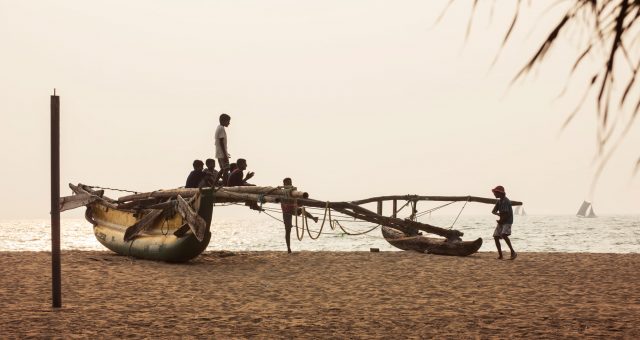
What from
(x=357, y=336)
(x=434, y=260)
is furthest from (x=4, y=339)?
(x=434, y=260)

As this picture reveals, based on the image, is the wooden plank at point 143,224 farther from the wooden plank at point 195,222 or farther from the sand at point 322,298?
the wooden plank at point 195,222

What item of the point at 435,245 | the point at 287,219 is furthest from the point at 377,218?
the point at 287,219

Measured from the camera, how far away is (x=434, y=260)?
1797cm

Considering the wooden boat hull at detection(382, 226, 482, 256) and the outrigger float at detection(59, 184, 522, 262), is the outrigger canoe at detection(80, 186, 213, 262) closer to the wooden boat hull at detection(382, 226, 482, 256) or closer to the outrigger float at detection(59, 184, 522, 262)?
the outrigger float at detection(59, 184, 522, 262)

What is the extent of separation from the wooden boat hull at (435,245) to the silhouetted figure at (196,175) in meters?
6.73

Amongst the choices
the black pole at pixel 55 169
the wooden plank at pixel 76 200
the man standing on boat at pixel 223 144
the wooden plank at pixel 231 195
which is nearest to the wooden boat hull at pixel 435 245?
the wooden plank at pixel 231 195

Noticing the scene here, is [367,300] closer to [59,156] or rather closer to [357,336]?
[357,336]

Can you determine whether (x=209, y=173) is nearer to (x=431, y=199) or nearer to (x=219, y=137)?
(x=219, y=137)

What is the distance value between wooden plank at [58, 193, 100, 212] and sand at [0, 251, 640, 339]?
3.44 metres

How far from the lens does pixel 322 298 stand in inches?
441

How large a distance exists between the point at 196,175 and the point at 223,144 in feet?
4.94

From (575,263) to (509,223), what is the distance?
6.47 feet

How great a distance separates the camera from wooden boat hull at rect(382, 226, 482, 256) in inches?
760

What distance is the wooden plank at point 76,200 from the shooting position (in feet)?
69.9
